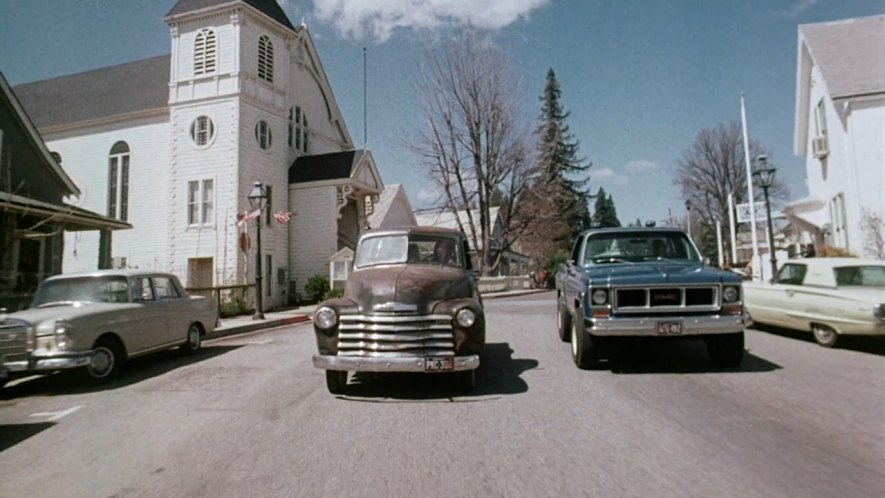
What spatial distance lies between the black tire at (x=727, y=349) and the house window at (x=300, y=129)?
24126mm

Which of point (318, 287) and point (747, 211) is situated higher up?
point (747, 211)

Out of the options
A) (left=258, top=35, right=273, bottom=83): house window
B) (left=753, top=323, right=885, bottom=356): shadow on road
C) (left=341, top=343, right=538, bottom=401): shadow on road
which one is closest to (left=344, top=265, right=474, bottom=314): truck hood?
(left=341, top=343, right=538, bottom=401): shadow on road

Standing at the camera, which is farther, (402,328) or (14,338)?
(14,338)

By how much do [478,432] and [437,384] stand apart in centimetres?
203

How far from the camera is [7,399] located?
700 centimetres

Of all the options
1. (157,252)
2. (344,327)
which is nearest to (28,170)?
(157,252)

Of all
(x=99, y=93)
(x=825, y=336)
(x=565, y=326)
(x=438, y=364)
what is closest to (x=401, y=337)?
(x=438, y=364)

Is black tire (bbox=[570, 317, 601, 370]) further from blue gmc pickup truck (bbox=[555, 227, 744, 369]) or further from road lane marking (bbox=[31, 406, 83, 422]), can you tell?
road lane marking (bbox=[31, 406, 83, 422])

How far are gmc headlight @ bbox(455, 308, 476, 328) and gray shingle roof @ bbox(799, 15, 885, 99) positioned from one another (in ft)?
64.1

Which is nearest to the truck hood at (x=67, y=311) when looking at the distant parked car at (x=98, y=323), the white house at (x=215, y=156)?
the distant parked car at (x=98, y=323)

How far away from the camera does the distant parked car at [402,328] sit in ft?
19.0

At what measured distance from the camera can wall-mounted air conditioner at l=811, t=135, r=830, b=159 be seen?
69.8 feet

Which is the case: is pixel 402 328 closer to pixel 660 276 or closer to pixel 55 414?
pixel 660 276

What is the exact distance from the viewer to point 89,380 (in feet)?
26.0
